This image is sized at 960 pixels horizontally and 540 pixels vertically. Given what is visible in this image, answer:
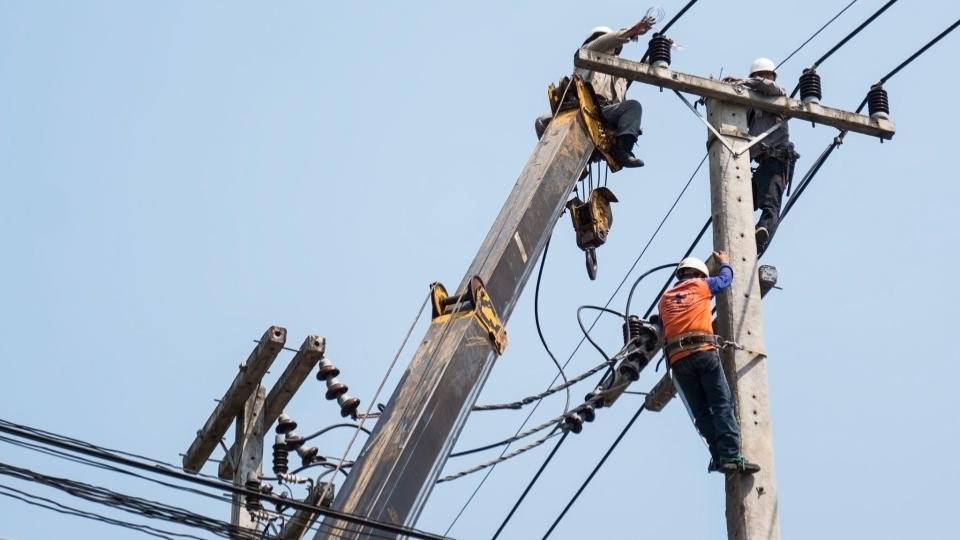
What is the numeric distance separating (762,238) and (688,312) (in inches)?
71.5

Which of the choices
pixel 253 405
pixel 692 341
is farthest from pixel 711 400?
pixel 253 405

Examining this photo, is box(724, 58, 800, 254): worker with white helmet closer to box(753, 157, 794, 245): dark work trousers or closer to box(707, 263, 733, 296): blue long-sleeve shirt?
box(753, 157, 794, 245): dark work trousers

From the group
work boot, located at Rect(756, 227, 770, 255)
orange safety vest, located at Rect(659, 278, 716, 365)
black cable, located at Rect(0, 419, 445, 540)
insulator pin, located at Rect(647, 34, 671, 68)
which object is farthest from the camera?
work boot, located at Rect(756, 227, 770, 255)

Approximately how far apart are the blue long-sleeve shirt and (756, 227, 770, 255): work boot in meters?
1.40

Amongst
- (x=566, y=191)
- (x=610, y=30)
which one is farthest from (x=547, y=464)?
(x=610, y=30)

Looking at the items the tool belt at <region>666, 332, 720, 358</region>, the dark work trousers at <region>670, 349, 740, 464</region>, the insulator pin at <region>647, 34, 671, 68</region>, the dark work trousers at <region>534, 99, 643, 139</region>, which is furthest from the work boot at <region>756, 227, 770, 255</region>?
the dark work trousers at <region>670, 349, 740, 464</region>

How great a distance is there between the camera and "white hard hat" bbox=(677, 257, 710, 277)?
12.2 metres

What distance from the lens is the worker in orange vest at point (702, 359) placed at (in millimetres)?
11188

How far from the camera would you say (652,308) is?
13.5 m

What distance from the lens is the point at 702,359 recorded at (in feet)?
37.8

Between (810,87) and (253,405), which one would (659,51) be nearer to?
(810,87)

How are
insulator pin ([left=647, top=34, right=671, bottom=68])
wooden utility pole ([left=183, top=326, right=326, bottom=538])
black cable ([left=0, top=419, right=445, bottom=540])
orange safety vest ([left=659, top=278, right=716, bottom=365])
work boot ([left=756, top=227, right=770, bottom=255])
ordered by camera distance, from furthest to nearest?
1. wooden utility pole ([left=183, top=326, right=326, bottom=538])
2. work boot ([left=756, top=227, right=770, bottom=255])
3. insulator pin ([left=647, top=34, right=671, bottom=68])
4. orange safety vest ([left=659, top=278, right=716, bottom=365])
5. black cable ([left=0, top=419, right=445, bottom=540])

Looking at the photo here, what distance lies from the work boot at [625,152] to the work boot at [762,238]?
0.95 meters

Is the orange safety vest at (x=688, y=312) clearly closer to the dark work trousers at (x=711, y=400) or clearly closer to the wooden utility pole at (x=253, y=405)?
the dark work trousers at (x=711, y=400)
